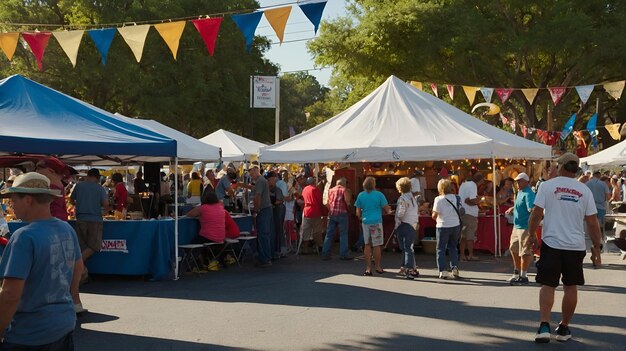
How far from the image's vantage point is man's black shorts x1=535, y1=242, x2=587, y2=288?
7203 mm

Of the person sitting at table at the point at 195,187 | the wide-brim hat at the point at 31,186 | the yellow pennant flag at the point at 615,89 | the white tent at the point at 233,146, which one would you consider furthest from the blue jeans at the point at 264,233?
the yellow pennant flag at the point at 615,89

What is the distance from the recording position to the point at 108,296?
10.6 m

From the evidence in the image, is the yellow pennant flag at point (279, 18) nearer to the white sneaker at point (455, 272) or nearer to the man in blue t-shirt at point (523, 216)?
the white sneaker at point (455, 272)

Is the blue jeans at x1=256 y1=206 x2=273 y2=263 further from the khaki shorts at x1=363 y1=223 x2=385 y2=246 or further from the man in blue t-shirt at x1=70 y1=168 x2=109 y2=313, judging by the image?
the man in blue t-shirt at x1=70 y1=168 x2=109 y2=313

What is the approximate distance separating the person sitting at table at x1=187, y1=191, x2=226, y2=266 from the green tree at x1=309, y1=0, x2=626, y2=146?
17.7 m

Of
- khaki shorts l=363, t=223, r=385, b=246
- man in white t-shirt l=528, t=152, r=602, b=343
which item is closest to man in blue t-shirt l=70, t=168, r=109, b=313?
khaki shorts l=363, t=223, r=385, b=246

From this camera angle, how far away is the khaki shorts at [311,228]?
1587cm

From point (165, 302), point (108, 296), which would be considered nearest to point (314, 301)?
point (165, 302)

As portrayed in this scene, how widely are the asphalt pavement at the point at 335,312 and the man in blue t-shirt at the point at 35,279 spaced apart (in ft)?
11.1

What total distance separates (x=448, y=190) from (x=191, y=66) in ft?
93.3

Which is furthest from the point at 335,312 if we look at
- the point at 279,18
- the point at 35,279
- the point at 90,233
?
the point at 279,18

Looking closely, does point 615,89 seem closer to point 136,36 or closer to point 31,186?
point 136,36

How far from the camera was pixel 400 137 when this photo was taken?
50.4 feet

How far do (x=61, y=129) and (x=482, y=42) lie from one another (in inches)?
839
